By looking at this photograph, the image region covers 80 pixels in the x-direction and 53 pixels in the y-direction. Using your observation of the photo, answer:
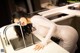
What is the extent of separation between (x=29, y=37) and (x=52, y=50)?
48 cm

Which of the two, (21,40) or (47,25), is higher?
(47,25)

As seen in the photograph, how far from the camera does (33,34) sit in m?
1.57

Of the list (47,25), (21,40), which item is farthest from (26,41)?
(47,25)

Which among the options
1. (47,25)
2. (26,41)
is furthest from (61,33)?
(26,41)

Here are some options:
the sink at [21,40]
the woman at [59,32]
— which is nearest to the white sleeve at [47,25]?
the woman at [59,32]

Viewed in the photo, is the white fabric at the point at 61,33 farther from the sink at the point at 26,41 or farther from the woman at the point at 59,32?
the sink at the point at 26,41

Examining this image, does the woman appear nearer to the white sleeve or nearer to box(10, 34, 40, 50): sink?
the white sleeve

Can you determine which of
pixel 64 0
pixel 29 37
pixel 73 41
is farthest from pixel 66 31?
pixel 64 0

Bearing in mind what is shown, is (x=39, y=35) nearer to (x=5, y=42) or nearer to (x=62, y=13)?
(x=5, y=42)

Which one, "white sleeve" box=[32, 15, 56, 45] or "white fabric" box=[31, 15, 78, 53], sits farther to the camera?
"white fabric" box=[31, 15, 78, 53]

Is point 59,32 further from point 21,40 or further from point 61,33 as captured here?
point 21,40

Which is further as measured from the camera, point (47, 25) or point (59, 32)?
point (59, 32)

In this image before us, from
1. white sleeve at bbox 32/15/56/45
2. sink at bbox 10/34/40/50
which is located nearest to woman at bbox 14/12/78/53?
white sleeve at bbox 32/15/56/45

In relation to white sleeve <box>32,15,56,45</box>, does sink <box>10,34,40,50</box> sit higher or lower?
lower
